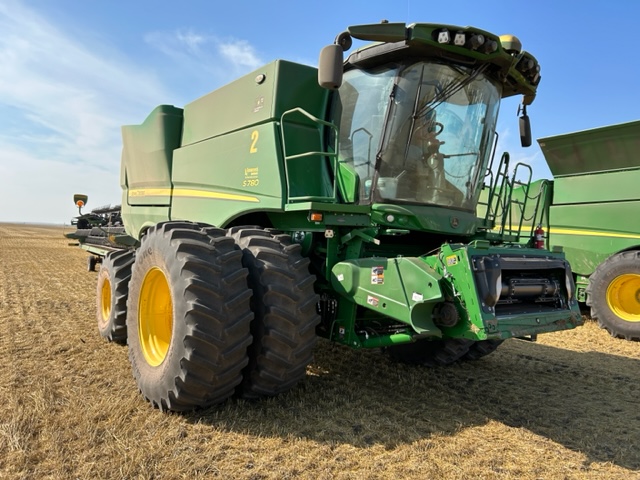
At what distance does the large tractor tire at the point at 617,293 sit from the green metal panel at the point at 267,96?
5.70 m

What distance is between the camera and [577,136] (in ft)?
25.7

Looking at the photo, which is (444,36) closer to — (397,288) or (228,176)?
(397,288)

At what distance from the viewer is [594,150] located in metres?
7.78

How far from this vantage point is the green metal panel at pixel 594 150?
23.9ft

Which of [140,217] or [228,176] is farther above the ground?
[228,176]

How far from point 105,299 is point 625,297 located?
728cm

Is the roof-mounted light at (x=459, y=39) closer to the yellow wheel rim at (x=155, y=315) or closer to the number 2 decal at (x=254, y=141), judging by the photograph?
the number 2 decal at (x=254, y=141)

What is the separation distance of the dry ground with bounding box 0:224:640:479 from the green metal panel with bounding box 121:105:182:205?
181cm

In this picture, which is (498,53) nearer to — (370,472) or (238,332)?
(238,332)

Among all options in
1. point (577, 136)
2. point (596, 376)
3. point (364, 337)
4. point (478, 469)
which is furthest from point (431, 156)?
point (577, 136)

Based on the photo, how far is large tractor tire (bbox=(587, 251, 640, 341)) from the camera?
7254mm

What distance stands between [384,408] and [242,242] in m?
1.56

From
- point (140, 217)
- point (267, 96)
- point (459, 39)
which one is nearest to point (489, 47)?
point (459, 39)

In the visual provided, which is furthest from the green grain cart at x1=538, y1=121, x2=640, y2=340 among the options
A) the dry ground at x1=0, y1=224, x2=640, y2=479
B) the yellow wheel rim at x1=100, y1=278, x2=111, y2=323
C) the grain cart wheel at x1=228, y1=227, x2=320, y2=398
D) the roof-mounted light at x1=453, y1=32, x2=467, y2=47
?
the yellow wheel rim at x1=100, y1=278, x2=111, y2=323
